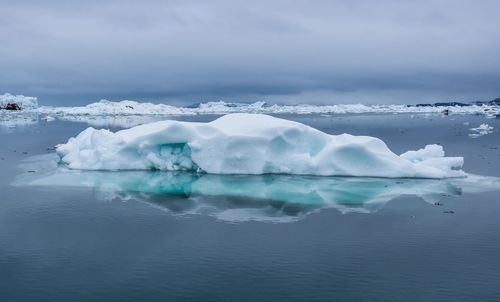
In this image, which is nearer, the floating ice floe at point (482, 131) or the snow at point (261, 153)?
the snow at point (261, 153)

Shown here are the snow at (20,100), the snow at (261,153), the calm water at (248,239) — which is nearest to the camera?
the calm water at (248,239)

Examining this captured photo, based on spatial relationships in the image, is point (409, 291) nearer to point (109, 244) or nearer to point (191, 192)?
point (109, 244)

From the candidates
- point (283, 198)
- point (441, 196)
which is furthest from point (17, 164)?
point (441, 196)

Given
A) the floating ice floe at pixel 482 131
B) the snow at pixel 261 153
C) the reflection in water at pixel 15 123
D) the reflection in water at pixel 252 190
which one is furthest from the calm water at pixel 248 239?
the reflection in water at pixel 15 123

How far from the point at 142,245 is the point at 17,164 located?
13994 mm

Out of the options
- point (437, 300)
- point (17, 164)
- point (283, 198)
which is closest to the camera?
point (437, 300)

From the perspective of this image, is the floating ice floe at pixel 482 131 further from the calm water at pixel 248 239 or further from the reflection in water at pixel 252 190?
the calm water at pixel 248 239

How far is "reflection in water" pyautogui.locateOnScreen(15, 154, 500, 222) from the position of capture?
12812 mm

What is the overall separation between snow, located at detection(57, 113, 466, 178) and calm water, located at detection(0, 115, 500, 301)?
29.0 inches

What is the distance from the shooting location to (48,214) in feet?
39.9

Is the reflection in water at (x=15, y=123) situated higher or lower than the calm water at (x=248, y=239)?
higher

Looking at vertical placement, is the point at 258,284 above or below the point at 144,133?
below

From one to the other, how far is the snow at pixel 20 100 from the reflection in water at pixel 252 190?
10271 cm

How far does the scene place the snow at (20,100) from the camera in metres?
111
